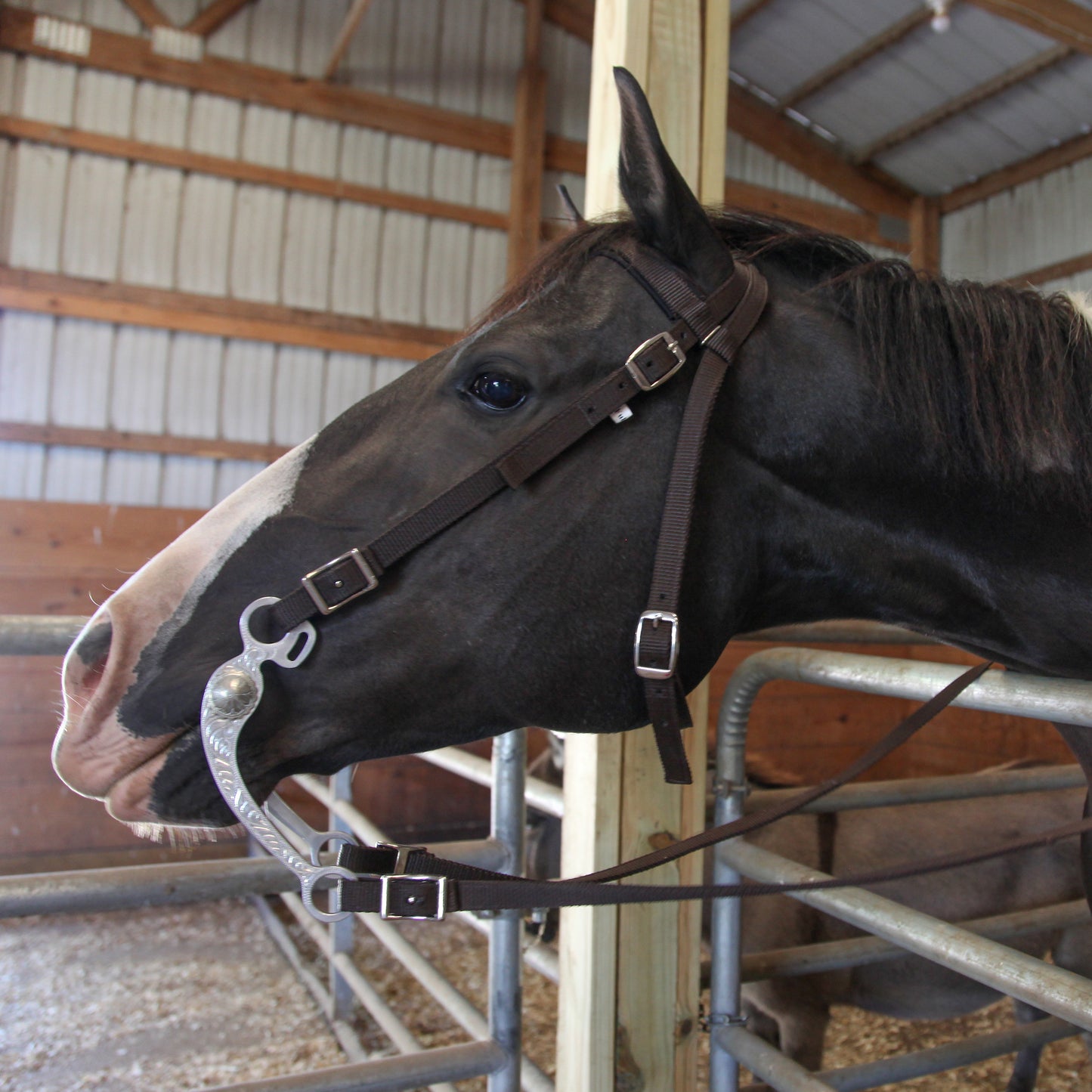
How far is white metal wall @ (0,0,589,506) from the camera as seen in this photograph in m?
4.88

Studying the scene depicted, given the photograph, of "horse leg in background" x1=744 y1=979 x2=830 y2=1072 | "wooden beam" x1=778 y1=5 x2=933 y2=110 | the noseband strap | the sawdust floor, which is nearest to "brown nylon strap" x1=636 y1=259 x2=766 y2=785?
the noseband strap

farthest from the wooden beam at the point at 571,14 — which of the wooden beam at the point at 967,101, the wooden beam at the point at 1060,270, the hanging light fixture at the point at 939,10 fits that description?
the wooden beam at the point at 1060,270

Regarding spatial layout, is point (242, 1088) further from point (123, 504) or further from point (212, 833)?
point (123, 504)

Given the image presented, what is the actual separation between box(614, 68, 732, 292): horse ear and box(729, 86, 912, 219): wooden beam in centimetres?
637

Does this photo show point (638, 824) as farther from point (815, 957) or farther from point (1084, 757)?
point (1084, 757)

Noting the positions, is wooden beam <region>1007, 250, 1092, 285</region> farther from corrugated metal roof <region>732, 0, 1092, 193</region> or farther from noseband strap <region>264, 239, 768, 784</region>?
noseband strap <region>264, 239, 768, 784</region>

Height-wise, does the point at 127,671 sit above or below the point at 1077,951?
above

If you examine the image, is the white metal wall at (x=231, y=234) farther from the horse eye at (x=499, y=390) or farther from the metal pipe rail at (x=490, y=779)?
the horse eye at (x=499, y=390)

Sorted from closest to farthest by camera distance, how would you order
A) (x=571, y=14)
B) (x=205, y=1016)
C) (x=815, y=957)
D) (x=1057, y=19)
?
1. (x=815, y=957)
2. (x=1057, y=19)
3. (x=205, y=1016)
4. (x=571, y=14)

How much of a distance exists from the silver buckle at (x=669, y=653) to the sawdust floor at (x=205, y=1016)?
228 centimetres

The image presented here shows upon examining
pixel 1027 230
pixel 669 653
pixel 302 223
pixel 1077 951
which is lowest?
pixel 1077 951

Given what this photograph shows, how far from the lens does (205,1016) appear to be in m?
3.04

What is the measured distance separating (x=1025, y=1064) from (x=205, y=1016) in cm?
264

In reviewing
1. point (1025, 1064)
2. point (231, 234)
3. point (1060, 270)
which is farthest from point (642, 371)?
point (1060, 270)
